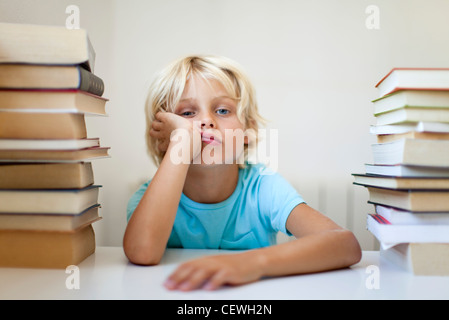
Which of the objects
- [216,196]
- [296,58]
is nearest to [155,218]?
[216,196]

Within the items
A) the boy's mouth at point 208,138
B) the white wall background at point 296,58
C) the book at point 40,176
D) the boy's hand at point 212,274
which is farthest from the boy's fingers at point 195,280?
the white wall background at point 296,58

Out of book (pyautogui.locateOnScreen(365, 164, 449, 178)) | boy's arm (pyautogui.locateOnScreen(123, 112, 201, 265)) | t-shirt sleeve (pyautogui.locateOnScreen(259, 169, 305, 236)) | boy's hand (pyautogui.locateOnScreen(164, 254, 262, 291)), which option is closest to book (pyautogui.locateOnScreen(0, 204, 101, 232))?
boy's arm (pyautogui.locateOnScreen(123, 112, 201, 265))

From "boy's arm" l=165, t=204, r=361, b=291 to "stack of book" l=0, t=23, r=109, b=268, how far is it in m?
0.25

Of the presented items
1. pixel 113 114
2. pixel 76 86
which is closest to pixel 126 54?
pixel 113 114

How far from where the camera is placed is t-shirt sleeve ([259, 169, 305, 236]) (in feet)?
2.89

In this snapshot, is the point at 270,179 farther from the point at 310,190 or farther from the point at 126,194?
the point at 126,194

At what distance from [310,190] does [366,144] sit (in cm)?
25

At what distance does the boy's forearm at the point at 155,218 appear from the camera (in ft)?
2.30

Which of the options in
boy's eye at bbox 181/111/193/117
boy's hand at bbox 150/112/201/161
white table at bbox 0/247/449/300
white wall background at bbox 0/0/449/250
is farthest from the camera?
white wall background at bbox 0/0/449/250

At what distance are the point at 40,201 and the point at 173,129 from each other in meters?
0.32

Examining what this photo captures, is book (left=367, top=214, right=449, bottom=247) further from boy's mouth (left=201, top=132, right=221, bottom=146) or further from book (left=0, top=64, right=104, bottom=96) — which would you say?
book (left=0, top=64, right=104, bottom=96)

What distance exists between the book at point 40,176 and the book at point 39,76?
13 centimetres

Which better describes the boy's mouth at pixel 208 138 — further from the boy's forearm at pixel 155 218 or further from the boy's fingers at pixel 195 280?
the boy's fingers at pixel 195 280

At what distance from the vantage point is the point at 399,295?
54 cm
